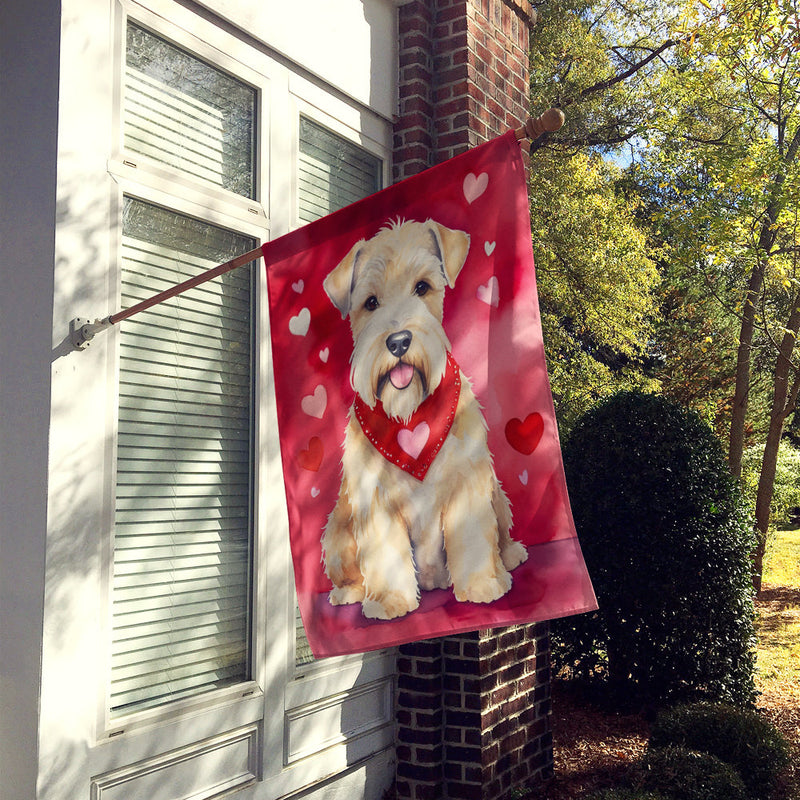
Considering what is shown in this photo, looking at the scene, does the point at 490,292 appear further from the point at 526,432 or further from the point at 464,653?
the point at 464,653

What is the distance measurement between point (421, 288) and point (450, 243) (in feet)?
0.56

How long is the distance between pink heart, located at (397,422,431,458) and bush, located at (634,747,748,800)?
273cm

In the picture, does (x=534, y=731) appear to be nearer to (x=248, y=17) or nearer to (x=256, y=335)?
(x=256, y=335)

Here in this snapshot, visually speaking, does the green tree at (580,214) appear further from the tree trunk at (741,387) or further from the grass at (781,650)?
the grass at (781,650)

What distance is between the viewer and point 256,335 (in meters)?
3.89

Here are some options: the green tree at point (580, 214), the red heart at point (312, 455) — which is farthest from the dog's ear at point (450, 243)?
the green tree at point (580, 214)

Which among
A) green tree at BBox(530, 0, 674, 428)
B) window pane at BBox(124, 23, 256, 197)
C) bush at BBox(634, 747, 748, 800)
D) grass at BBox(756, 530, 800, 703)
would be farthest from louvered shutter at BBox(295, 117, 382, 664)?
green tree at BBox(530, 0, 674, 428)

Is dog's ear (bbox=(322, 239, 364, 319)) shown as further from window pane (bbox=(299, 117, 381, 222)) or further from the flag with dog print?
window pane (bbox=(299, 117, 381, 222))

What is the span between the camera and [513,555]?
2533mm

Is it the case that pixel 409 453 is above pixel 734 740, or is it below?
above

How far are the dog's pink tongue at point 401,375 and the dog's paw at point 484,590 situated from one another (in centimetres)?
65

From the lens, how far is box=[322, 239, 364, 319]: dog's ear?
2662 mm

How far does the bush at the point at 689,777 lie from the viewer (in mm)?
4207

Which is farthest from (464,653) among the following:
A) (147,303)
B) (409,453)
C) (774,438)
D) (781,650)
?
(774,438)
